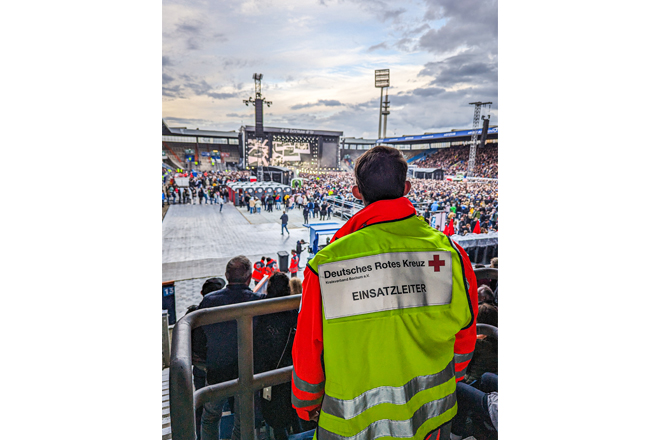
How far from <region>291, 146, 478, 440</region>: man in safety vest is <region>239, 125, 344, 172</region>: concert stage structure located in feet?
20.7

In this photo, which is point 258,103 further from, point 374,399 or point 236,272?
point 374,399

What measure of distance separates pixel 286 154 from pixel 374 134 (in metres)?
3.56

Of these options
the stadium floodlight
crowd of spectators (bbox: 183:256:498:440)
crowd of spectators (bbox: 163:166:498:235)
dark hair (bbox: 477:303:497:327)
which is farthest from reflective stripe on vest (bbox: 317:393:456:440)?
crowd of spectators (bbox: 163:166:498:235)

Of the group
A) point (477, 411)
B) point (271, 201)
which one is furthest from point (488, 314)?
point (271, 201)

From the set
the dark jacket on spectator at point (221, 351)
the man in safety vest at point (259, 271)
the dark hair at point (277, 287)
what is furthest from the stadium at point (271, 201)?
the dark jacket on spectator at point (221, 351)

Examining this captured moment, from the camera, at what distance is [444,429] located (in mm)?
846

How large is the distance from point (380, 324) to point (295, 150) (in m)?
7.31

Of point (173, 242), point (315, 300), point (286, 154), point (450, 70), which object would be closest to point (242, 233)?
point (173, 242)

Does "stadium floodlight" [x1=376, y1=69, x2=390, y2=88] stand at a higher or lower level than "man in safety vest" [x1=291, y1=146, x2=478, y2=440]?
higher

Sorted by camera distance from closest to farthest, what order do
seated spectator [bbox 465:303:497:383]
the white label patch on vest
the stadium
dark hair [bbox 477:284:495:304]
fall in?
the white label patch on vest < seated spectator [bbox 465:303:497:383] < dark hair [bbox 477:284:495:304] < the stadium

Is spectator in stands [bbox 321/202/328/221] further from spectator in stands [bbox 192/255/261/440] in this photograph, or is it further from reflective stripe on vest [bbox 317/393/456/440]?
reflective stripe on vest [bbox 317/393/456/440]

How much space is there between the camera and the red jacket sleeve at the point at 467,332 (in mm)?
746

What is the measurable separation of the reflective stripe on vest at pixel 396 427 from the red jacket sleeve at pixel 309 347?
0.26 ft

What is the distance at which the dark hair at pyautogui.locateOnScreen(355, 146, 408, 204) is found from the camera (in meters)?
0.74
